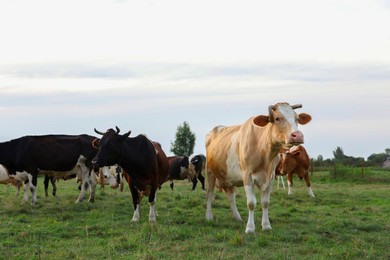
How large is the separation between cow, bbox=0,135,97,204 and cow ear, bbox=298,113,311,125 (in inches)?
311

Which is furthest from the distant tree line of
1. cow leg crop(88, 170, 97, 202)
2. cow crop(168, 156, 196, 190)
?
cow leg crop(88, 170, 97, 202)

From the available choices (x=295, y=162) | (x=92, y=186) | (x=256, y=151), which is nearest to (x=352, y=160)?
(x=295, y=162)

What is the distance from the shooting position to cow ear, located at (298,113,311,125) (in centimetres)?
1079

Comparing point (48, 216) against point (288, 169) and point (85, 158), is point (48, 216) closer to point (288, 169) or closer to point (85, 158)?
point (85, 158)

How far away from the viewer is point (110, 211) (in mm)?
13820

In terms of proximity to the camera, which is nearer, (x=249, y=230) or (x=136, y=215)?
(x=249, y=230)

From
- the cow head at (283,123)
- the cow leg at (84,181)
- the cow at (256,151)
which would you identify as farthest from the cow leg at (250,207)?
the cow leg at (84,181)

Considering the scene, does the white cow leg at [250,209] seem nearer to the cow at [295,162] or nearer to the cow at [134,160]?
the cow at [134,160]

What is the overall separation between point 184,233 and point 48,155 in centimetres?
760

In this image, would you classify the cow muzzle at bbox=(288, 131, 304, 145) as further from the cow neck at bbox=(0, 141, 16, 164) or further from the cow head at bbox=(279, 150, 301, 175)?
the cow head at bbox=(279, 150, 301, 175)

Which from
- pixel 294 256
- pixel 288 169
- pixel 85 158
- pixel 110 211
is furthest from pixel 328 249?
pixel 288 169

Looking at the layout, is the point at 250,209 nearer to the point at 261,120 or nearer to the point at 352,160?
the point at 261,120

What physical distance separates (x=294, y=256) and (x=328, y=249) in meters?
0.79

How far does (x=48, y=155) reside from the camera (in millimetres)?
16422
